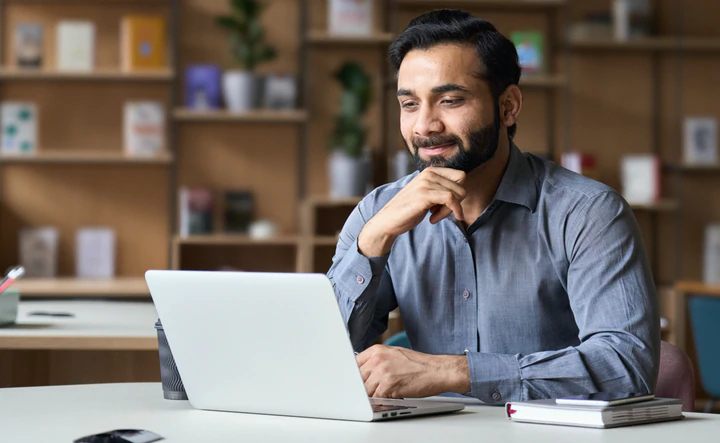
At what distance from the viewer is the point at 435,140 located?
184 centimetres

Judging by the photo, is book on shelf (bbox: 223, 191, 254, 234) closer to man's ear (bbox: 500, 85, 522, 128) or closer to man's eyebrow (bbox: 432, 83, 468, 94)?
man's ear (bbox: 500, 85, 522, 128)

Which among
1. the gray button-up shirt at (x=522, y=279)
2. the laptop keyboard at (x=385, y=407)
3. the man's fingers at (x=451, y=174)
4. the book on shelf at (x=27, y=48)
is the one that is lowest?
the laptop keyboard at (x=385, y=407)

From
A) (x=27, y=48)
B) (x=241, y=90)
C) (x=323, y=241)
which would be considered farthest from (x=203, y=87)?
(x=323, y=241)

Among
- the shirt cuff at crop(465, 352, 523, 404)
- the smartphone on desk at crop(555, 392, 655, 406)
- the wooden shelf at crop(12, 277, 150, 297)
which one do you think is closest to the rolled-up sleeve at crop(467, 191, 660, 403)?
the shirt cuff at crop(465, 352, 523, 404)

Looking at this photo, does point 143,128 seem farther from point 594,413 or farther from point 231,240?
point 594,413

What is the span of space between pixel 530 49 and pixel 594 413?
409 cm

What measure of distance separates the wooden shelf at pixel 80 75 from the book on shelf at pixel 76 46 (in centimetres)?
6

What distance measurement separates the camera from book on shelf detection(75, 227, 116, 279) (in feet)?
16.7

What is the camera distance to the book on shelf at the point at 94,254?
16.7ft

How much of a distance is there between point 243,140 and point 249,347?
3.98 meters

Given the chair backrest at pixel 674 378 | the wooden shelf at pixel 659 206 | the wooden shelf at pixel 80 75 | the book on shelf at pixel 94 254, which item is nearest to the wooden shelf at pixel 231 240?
the book on shelf at pixel 94 254

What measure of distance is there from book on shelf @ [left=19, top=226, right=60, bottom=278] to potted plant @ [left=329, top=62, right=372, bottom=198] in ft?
4.96

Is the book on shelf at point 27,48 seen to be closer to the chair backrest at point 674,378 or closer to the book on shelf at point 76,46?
the book on shelf at point 76,46

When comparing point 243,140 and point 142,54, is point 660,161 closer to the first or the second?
point 243,140
